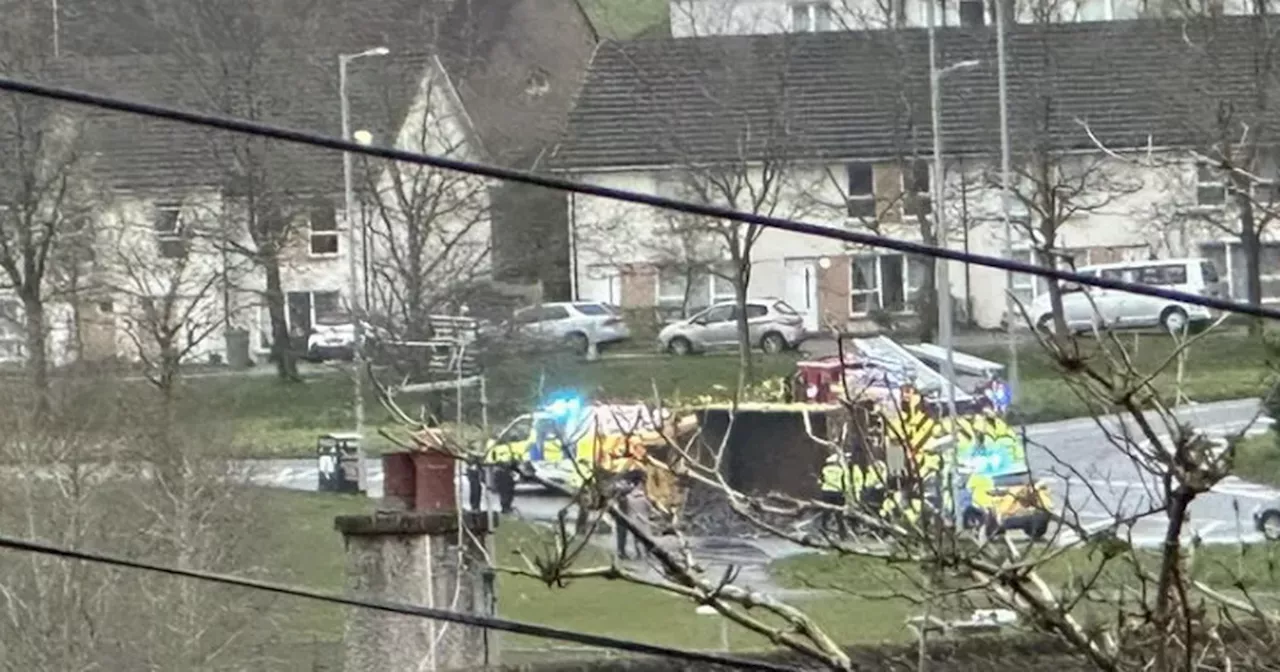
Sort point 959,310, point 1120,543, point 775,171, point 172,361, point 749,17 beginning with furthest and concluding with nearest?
point 749,17, point 775,171, point 959,310, point 172,361, point 1120,543

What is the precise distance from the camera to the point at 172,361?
19.0ft

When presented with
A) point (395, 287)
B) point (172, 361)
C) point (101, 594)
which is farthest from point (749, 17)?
point (101, 594)

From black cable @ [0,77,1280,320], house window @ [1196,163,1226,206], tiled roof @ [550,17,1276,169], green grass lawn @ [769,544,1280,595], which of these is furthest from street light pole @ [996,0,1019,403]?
black cable @ [0,77,1280,320]

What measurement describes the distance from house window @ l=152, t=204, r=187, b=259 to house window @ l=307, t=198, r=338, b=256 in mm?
397

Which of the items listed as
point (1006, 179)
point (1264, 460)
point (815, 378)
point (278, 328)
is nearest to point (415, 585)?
point (815, 378)

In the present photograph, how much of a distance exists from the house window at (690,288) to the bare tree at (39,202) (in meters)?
1.79

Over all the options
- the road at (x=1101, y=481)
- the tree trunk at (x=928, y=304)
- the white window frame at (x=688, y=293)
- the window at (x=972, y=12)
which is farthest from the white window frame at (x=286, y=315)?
the window at (x=972, y=12)

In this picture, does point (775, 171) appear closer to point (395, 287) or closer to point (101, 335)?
point (395, 287)

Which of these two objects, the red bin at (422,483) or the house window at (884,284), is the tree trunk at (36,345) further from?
the house window at (884,284)

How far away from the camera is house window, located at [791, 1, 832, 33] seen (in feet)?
25.4

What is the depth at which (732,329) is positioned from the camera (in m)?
6.47

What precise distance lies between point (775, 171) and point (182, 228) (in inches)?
74.2

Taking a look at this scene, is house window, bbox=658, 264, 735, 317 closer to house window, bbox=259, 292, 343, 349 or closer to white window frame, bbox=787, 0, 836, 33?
house window, bbox=259, 292, 343, 349

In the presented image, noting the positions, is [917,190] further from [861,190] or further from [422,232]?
Result: [422,232]
